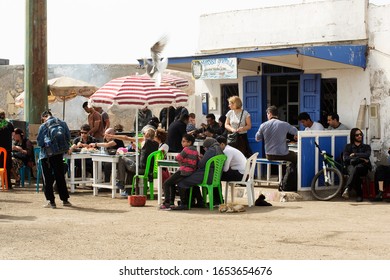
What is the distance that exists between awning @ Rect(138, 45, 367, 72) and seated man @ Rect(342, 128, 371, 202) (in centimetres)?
150

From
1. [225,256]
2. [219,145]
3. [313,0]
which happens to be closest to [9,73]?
[313,0]

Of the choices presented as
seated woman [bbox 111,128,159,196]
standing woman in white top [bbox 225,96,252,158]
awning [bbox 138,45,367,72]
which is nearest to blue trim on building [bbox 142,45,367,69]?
awning [bbox 138,45,367,72]

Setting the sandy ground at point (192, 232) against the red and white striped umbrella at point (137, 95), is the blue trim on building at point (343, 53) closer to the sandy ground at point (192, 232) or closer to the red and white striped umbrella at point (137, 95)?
the red and white striped umbrella at point (137, 95)

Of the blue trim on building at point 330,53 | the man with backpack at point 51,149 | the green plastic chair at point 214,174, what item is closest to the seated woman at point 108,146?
the man with backpack at point 51,149

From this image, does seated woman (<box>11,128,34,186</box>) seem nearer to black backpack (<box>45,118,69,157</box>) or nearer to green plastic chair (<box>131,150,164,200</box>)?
green plastic chair (<box>131,150,164,200</box>)

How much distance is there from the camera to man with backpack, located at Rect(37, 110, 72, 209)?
584 inches

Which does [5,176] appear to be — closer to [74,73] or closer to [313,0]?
[313,0]

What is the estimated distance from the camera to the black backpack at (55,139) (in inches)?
583

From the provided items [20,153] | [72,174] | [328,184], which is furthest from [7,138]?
[328,184]

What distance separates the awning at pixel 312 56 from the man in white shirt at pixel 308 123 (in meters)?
1.09

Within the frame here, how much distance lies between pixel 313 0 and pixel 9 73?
13288 mm

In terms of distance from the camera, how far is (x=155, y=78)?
15867 millimetres

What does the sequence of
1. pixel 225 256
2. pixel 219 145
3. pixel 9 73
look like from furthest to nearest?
1. pixel 9 73
2. pixel 219 145
3. pixel 225 256

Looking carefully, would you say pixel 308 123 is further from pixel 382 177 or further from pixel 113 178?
pixel 113 178
